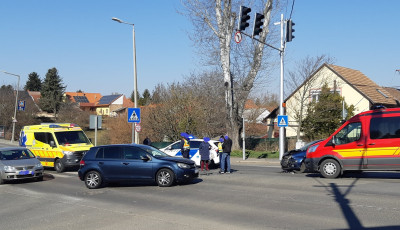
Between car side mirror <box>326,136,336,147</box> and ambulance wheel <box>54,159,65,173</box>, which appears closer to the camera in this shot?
car side mirror <box>326,136,336,147</box>

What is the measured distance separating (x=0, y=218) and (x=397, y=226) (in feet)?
28.6

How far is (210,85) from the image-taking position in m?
39.4

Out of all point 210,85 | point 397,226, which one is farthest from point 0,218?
point 210,85

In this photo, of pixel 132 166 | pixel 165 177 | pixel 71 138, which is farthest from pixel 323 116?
pixel 132 166

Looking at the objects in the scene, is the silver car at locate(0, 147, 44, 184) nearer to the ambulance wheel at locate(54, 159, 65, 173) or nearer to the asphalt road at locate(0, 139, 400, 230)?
the asphalt road at locate(0, 139, 400, 230)

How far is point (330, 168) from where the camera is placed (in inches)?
574

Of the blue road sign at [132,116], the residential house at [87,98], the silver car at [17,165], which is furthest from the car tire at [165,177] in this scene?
the residential house at [87,98]

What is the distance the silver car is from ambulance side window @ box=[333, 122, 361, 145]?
11.6 m

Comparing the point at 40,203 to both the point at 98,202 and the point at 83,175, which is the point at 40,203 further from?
the point at 83,175

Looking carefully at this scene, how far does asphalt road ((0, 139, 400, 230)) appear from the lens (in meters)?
8.48

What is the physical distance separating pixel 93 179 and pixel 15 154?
5223 millimetres

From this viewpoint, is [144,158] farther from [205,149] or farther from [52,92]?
[52,92]

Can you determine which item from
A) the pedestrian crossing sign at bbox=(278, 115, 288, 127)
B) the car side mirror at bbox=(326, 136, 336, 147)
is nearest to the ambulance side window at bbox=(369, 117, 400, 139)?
the car side mirror at bbox=(326, 136, 336, 147)

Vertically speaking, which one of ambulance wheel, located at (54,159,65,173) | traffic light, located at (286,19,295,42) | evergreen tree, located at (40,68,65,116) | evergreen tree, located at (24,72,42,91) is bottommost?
ambulance wheel, located at (54,159,65,173)
